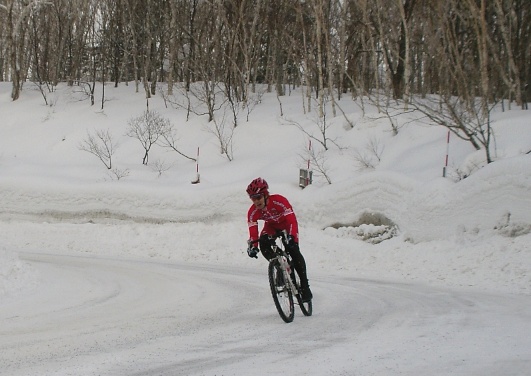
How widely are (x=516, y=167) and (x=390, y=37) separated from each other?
707 inches

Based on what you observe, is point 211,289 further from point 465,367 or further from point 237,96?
point 237,96

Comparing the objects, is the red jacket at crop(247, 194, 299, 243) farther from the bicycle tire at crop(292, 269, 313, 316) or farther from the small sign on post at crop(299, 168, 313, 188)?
the small sign on post at crop(299, 168, 313, 188)

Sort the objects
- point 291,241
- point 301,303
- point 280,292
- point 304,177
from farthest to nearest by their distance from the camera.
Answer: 1. point 304,177
2. point 291,241
3. point 301,303
4. point 280,292

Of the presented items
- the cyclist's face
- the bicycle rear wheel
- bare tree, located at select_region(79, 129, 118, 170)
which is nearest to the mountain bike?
the bicycle rear wheel

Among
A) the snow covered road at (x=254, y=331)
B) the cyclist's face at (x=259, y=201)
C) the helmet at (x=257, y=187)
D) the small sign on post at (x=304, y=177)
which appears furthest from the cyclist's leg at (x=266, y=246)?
the small sign on post at (x=304, y=177)

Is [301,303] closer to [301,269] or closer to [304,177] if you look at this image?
[301,269]

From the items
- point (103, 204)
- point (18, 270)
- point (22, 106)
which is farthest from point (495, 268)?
point (22, 106)

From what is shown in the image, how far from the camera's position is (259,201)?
30.8 ft

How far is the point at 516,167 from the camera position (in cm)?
1773

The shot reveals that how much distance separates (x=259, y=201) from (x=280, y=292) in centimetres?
127

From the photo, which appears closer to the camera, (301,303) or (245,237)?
(301,303)

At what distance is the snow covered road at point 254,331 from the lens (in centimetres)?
638

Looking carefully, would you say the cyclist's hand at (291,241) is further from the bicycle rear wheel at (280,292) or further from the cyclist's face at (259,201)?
the cyclist's face at (259,201)

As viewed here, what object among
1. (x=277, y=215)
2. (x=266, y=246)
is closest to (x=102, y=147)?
(x=277, y=215)
